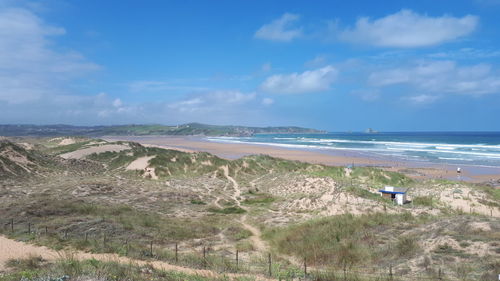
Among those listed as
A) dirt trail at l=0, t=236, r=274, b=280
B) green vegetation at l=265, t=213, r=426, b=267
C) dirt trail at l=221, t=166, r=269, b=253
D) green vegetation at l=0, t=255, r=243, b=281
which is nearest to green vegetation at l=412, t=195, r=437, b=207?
green vegetation at l=265, t=213, r=426, b=267

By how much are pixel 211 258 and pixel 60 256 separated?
18.4 ft

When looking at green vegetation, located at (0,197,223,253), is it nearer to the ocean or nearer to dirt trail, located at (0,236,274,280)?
dirt trail, located at (0,236,274,280)

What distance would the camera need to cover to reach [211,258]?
12289mm

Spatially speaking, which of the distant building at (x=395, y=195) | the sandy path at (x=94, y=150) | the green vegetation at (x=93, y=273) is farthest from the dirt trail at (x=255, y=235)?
the sandy path at (x=94, y=150)

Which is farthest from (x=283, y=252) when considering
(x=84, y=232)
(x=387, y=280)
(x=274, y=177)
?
(x=274, y=177)

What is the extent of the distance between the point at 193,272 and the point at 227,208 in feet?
45.9

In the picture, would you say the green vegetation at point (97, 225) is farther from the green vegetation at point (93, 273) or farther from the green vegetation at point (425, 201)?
the green vegetation at point (425, 201)

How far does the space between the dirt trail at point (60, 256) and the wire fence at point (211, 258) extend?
0.39 metres

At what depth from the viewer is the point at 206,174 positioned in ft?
132

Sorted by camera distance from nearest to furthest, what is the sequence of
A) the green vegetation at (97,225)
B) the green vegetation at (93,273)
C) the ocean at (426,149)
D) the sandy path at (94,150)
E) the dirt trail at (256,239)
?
the green vegetation at (93,273) → the green vegetation at (97,225) → the dirt trail at (256,239) → the sandy path at (94,150) → the ocean at (426,149)

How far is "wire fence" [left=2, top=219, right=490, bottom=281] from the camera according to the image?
9961 mm

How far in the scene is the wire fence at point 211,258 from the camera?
392 inches

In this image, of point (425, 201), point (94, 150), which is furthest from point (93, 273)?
point (94, 150)

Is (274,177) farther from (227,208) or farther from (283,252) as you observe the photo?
(283,252)
